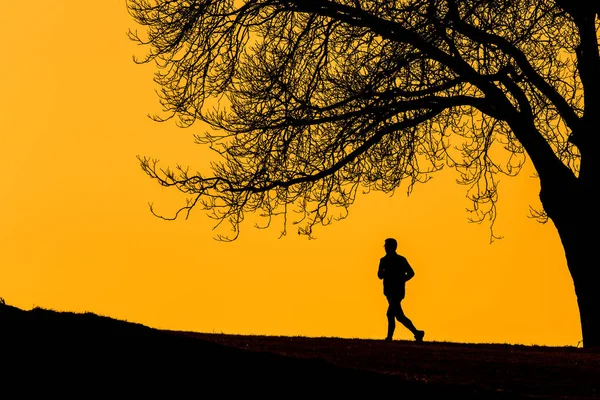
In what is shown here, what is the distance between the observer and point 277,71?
56.9 ft

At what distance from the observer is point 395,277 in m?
17.6

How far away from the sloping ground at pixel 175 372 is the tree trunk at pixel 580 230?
4914 mm

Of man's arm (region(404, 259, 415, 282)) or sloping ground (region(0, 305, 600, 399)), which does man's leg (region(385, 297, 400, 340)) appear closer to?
man's arm (region(404, 259, 415, 282))

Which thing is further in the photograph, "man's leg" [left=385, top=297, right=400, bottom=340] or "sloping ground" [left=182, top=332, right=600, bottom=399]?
"man's leg" [left=385, top=297, right=400, bottom=340]

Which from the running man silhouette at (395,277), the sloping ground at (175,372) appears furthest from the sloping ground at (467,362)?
the running man silhouette at (395,277)

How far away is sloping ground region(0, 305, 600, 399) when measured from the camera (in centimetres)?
899

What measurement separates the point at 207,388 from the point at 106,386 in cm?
91

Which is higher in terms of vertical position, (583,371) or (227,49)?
(227,49)

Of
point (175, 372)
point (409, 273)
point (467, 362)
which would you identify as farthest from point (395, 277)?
point (175, 372)

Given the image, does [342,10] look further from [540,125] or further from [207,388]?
[207,388]

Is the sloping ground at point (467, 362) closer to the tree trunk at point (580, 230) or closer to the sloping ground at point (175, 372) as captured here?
the sloping ground at point (175, 372)

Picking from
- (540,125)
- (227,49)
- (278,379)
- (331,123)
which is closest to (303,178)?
(331,123)

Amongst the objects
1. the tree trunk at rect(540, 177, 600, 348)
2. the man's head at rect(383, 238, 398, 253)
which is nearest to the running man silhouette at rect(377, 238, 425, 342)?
the man's head at rect(383, 238, 398, 253)

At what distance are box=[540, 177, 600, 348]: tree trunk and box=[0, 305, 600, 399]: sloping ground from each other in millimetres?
4914
